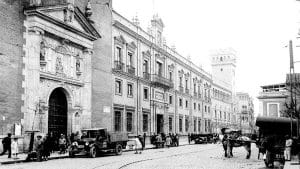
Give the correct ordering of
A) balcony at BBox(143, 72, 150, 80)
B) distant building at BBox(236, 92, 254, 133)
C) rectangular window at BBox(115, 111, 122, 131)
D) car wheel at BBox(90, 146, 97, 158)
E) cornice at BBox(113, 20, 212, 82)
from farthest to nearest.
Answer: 1. distant building at BBox(236, 92, 254, 133)
2. balcony at BBox(143, 72, 150, 80)
3. cornice at BBox(113, 20, 212, 82)
4. rectangular window at BBox(115, 111, 122, 131)
5. car wheel at BBox(90, 146, 97, 158)

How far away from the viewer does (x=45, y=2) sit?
26250 millimetres

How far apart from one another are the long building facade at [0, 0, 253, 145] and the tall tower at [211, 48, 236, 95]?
112ft

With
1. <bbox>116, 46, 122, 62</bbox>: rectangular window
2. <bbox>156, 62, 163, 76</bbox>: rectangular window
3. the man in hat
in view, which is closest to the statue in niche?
the man in hat

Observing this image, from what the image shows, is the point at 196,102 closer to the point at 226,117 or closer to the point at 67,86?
the point at 226,117

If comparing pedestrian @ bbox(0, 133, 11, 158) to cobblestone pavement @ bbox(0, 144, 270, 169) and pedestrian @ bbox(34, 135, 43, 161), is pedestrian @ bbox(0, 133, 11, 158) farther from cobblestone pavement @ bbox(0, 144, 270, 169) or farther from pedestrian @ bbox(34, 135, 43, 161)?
cobblestone pavement @ bbox(0, 144, 270, 169)

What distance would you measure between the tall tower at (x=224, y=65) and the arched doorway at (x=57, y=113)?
6214cm

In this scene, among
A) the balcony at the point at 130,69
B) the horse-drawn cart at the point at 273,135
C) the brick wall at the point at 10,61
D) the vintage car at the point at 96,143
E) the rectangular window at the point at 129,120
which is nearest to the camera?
the horse-drawn cart at the point at 273,135

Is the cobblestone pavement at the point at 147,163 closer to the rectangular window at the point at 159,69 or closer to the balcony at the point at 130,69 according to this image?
the balcony at the point at 130,69

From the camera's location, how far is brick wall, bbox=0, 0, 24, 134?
22.4 m

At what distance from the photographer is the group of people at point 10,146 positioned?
1983 centimetres

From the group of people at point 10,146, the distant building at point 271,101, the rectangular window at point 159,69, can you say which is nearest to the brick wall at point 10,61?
the group of people at point 10,146

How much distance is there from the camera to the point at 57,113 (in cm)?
2738

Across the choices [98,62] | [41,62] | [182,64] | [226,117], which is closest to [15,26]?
[41,62]

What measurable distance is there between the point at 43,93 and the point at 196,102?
38357 mm
